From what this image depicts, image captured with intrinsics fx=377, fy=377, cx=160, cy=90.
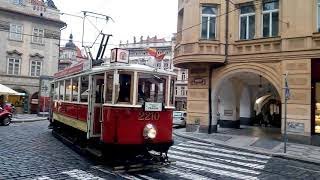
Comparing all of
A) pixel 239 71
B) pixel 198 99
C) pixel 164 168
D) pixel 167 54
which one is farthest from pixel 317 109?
pixel 167 54

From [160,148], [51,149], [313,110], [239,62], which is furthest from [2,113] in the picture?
[313,110]

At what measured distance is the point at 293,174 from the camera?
11.0 m

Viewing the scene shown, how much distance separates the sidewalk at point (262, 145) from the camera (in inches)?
574

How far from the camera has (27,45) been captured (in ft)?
131

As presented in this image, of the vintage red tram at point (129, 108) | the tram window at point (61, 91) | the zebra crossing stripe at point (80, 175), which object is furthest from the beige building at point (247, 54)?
the zebra crossing stripe at point (80, 175)

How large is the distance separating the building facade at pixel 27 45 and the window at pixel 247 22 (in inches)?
959

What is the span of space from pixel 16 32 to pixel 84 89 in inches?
1175

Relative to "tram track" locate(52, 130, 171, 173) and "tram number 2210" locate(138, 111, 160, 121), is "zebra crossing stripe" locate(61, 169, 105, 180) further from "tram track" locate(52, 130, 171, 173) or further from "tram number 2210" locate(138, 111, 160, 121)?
"tram number 2210" locate(138, 111, 160, 121)

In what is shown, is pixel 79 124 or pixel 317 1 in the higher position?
pixel 317 1

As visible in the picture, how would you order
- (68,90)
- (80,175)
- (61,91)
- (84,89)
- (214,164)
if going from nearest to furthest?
1. (80,175)
2. (214,164)
3. (84,89)
4. (68,90)
5. (61,91)

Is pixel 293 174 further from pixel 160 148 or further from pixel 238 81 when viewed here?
pixel 238 81

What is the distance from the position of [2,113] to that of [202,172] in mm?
17273

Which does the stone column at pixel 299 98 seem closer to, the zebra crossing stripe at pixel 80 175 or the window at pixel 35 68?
the zebra crossing stripe at pixel 80 175

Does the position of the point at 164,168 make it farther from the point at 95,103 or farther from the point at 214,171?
the point at 95,103
